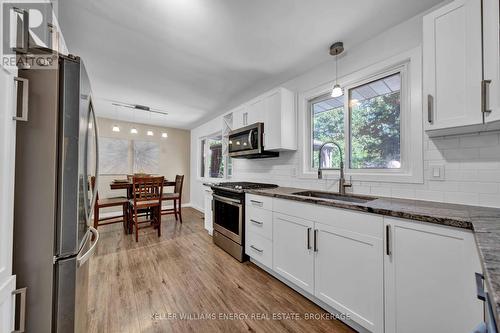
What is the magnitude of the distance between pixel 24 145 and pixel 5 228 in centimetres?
33

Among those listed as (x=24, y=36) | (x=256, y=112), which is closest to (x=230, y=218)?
(x=256, y=112)

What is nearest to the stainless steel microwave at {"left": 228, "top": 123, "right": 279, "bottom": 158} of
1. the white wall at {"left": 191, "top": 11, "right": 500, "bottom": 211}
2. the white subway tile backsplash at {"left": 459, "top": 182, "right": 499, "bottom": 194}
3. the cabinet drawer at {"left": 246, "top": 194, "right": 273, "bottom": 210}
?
the white wall at {"left": 191, "top": 11, "right": 500, "bottom": 211}

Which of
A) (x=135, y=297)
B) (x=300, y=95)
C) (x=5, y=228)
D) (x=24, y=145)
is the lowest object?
(x=135, y=297)

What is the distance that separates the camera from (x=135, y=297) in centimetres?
171

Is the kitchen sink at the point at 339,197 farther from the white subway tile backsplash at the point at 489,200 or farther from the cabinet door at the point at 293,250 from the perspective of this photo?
the white subway tile backsplash at the point at 489,200

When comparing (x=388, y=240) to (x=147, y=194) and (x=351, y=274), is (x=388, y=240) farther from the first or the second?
(x=147, y=194)

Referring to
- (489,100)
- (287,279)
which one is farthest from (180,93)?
(489,100)

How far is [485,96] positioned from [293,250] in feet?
5.39

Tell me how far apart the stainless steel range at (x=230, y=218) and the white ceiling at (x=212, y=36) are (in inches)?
62.4

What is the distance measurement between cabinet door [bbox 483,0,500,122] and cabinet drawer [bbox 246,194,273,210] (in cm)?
162

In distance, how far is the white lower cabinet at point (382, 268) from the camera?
0.94 m

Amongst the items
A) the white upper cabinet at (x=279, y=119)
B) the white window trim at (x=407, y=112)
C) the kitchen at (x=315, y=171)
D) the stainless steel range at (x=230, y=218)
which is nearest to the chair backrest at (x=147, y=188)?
the kitchen at (x=315, y=171)

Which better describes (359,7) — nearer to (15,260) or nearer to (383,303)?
(383,303)

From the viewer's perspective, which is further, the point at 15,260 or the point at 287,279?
the point at 287,279
